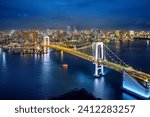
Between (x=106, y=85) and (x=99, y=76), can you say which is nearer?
(x=106, y=85)

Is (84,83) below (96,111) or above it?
below

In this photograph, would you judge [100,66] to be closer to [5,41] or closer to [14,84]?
[14,84]

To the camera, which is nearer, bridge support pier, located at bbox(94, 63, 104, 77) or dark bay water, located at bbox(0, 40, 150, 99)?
dark bay water, located at bbox(0, 40, 150, 99)

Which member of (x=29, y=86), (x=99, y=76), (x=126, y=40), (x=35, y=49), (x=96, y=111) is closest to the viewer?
(x=96, y=111)

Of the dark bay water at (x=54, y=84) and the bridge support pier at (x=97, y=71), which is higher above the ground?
the bridge support pier at (x=97, y=71)

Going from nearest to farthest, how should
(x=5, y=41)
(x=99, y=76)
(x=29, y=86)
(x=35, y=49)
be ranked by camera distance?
(x=29, y=86) < (x=99, y=76) < (x=35, y=49) < (x=5, y=41)

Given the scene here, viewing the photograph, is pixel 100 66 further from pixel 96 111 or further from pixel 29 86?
pixel 96 111

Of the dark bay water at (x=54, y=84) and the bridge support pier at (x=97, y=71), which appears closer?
the dark bay water at (x=54, y=84)

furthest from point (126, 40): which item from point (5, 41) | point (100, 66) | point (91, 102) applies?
point (91, 102)

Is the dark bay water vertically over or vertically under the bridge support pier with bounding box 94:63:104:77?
A: under

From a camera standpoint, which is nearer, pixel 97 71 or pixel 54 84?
pixel 54 84
